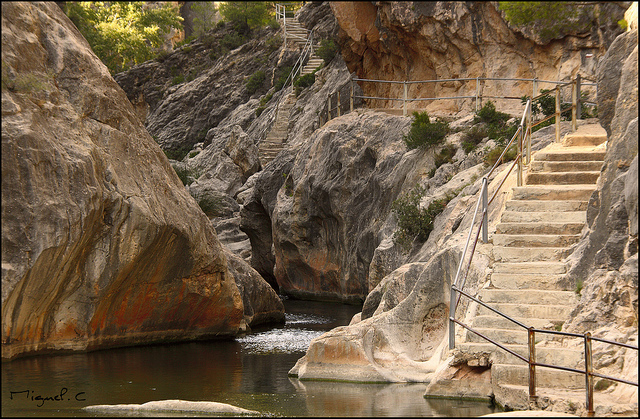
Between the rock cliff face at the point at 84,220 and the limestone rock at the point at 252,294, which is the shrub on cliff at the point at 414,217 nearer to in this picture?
the limestone rock at the point at 252,294

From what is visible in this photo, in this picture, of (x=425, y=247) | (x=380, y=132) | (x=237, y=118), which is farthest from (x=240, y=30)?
(x=425, y=247)

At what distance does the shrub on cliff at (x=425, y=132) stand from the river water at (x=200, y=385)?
28.8ft

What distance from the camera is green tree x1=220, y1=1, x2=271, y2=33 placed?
160 ft

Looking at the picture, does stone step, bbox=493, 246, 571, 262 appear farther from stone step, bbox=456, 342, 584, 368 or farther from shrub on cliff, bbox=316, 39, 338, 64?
shrub on cliff, bbox=316, 39, 338, 64

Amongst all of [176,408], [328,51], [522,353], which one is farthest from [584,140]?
[328,51]

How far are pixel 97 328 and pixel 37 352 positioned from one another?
1.63 m

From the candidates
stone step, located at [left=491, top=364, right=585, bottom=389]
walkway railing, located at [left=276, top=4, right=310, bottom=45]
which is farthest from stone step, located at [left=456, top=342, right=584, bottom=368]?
walkway railing, located at [left=276, top=4, right=310, bottom=45]

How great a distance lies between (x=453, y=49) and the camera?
25.6m

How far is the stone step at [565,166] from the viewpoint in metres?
12.8

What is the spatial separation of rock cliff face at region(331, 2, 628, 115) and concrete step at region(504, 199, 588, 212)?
438 inches

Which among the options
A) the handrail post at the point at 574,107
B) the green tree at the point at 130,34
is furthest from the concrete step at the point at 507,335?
the green tree at the point at 130,34

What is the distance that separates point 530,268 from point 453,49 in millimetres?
16747

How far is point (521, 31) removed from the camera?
920 inches

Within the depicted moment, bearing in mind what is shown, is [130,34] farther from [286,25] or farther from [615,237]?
[615,237]
